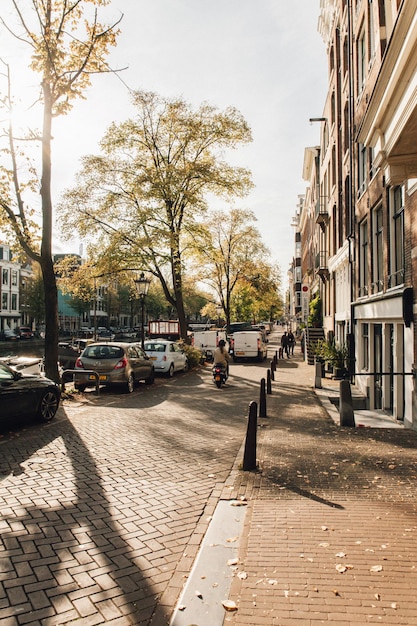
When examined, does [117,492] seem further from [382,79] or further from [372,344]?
[372,344]

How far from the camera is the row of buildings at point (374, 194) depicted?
660 cm

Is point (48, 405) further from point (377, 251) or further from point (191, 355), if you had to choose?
point (191, 355)

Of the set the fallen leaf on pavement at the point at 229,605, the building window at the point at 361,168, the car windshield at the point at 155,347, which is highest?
the building window at the point at 361,168

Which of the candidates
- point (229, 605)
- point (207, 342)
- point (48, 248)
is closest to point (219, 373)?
point (48, 248)

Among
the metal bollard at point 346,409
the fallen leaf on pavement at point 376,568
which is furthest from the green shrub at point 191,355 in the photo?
the fallen leaf on pavement at point 376,568

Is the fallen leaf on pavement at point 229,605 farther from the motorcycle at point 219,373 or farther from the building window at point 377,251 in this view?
the motorcycle at point 219,373

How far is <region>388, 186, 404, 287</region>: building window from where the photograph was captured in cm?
1181

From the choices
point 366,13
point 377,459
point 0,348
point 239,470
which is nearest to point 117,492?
point 239,470

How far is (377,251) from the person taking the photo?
14.6 m

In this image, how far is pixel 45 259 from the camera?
1392 centimetres

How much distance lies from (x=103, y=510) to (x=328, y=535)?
7.68 feet

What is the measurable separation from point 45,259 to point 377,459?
10588 millimetres

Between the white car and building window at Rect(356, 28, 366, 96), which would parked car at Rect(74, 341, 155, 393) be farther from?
building window at Rect(356, 28, 366, 96)

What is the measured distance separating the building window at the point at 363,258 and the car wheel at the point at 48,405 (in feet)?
35.7
